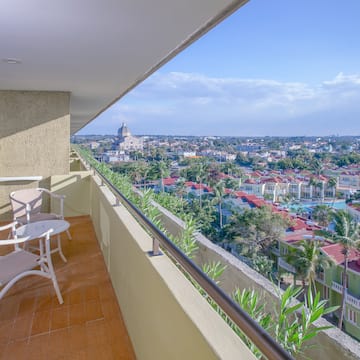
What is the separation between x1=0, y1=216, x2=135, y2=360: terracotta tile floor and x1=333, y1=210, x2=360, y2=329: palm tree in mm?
1551

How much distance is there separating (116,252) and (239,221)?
5.32 feet

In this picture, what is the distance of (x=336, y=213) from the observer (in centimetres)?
94

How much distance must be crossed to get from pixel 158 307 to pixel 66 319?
1352 millimetres

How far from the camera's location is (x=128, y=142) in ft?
11.6

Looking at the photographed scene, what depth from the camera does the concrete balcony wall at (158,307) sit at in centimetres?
91

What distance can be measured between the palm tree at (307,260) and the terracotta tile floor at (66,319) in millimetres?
1438

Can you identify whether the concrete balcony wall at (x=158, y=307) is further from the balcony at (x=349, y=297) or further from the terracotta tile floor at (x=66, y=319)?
the balcony at (x=349, y=297)

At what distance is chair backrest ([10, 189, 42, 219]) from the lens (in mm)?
3467

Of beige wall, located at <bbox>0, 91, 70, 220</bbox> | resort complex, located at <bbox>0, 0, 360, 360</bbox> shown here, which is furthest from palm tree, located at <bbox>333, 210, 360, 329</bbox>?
beige wall, located at <bbox>0, 91, 70, 220</bbox>

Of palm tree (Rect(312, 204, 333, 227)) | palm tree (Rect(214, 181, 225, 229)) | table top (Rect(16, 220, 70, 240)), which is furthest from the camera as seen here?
table top (Rect(16, 220, 70, 240))

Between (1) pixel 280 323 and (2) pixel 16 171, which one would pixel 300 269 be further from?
(2) pixel 16 171

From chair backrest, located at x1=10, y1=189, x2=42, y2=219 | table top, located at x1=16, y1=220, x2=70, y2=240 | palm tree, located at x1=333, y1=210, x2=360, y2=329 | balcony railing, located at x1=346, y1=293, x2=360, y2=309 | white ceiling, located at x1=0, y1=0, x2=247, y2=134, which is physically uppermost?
white ceiling, located at x1=0, y1=0, x2=247, y2=134

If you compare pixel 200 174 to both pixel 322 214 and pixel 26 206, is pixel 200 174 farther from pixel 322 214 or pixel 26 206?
pixel 26 206

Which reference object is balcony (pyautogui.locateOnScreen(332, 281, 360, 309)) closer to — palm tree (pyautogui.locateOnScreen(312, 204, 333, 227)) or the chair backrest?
palm tree (pyautogui.locateOnScreen(312, 204, 333, 227))
